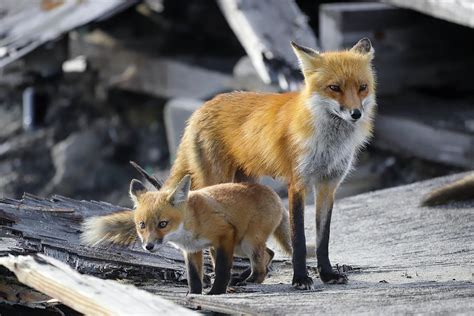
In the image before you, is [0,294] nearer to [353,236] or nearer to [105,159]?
[353,236]

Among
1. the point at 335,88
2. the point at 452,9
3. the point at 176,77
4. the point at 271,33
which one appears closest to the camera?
the point at 335,88

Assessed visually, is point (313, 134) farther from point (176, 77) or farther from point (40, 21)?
point (176, 77)

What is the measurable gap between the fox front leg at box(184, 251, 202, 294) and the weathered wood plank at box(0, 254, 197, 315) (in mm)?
1164

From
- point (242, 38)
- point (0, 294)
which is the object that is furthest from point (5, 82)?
point (0, 294)

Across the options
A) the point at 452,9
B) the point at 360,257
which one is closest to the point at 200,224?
the point at 360,257

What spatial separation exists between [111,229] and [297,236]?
119 centimetres

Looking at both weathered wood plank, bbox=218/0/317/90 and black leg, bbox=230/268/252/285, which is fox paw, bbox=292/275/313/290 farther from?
weathered wood plank, bbox=218/0/317/90

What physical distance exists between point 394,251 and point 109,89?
Answer: 8891 millimetres

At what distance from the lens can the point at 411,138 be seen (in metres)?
12.3

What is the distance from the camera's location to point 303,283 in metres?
6.47

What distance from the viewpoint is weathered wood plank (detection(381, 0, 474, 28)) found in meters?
10.2

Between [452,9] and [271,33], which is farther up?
[452,9]

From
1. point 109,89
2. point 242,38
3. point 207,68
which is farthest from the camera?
point 109,89

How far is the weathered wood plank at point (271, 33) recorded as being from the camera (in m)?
11.3
